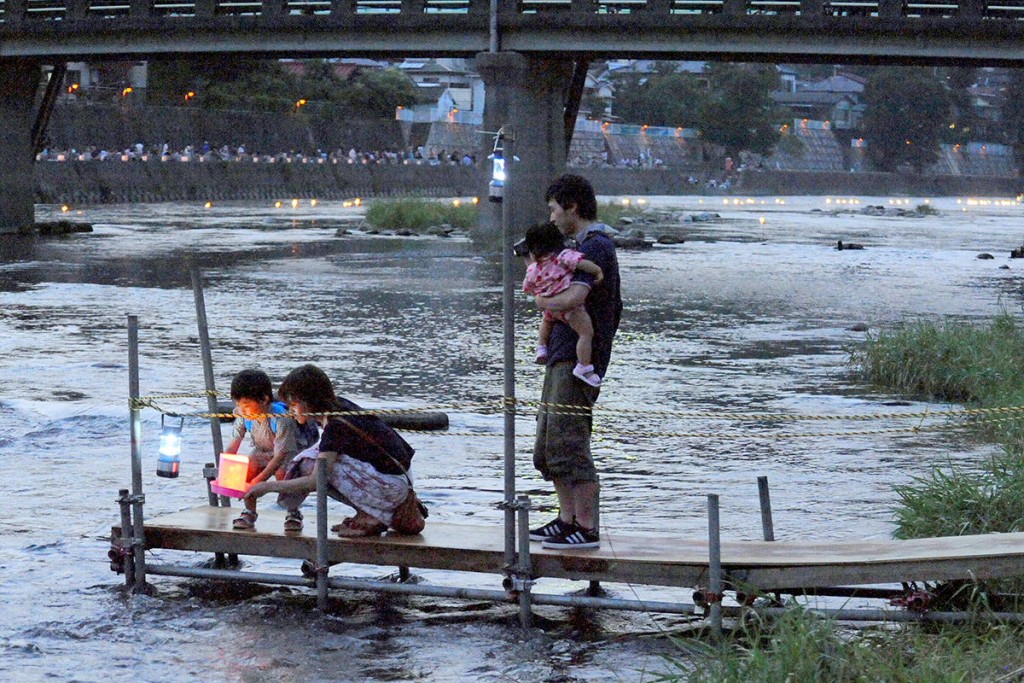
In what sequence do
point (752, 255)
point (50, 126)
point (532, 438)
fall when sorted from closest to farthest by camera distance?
1. point (532, 438)
2. point (752, 255)
3. point (50, 126)

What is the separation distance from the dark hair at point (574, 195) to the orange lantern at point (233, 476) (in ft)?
6.81

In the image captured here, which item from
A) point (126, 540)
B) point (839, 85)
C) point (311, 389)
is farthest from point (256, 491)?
point (839, 85)

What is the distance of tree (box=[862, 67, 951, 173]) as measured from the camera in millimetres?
143375

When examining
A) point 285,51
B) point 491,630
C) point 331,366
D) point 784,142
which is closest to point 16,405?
point 331,366

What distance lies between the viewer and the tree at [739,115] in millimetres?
136625

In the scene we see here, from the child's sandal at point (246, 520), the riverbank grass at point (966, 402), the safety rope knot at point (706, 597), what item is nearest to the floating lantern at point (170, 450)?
the child's sandal at point (246, 520)

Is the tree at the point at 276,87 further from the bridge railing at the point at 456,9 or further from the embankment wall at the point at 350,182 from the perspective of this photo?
the bridge railing at the point at 456,9

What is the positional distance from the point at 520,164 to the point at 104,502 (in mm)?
36710

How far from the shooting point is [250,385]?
26.8 ft

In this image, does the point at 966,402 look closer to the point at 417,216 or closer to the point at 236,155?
the point at 417,216

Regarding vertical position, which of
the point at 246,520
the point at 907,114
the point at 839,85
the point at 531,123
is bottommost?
the point at 246,520

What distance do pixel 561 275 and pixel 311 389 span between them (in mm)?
1420

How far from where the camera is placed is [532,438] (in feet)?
43.5

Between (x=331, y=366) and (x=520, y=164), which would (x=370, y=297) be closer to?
(x=331, y=366)
